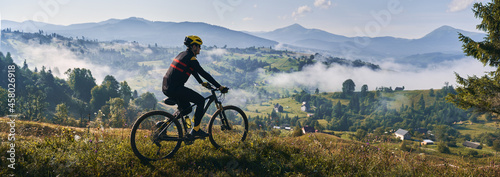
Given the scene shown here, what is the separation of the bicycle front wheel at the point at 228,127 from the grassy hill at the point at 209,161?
357mm

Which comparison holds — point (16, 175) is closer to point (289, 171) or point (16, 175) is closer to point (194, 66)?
point (194, 66)

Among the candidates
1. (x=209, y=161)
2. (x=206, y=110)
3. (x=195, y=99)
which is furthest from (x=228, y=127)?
(x=195, y=99)

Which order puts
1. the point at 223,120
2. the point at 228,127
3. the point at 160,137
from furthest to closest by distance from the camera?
the point at 228,127 → the point at 223,120 → the point at 160,137

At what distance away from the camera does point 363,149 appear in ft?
29.4

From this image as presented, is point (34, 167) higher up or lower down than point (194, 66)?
lower down

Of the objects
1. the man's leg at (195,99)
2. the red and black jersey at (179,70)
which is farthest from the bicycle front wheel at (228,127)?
the red and black jersey at (179,70)

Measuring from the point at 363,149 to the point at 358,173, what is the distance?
7.90 ft

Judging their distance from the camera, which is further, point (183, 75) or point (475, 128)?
point (475, 128)

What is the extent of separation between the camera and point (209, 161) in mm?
6664

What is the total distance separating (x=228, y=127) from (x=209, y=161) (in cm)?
180

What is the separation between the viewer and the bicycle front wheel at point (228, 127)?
7916 mm

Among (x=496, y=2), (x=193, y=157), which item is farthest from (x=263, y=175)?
(x=496, y=2)

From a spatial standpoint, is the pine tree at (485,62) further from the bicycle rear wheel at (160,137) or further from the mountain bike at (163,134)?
the bicycle rear wheel at (160,137)

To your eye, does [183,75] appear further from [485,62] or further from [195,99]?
[485,62]
